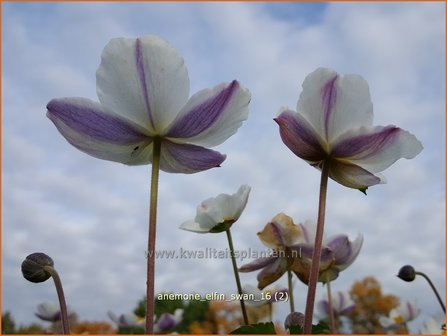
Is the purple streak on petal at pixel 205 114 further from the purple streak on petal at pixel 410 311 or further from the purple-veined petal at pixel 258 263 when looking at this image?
the purple streak on petal at pixel 410 311

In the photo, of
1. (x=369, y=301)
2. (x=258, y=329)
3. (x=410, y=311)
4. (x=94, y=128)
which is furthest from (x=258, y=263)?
(x=369, y=301)

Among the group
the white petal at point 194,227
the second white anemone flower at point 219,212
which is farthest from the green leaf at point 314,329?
the white petal at point 194,227

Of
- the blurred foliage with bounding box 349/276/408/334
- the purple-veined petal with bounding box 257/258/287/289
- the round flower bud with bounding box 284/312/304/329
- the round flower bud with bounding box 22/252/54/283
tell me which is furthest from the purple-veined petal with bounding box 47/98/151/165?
the blurred foliage with bounding box 349/276/408/334

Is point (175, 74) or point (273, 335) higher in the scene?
point (175, 74)

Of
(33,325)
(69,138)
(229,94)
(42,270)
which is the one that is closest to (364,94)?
(229,94)

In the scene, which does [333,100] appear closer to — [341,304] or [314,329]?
[314,329]

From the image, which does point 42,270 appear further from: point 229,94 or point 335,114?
point 335,114
